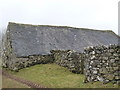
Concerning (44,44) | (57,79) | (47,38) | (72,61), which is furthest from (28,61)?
(57,79)

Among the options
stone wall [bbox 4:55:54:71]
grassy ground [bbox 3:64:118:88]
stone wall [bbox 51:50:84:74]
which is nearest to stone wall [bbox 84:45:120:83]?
grassy ground [bbox 3:64:118:88]

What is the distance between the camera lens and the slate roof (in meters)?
31.9

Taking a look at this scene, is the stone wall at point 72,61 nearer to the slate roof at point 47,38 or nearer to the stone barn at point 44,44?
the stone barn at point 44,44

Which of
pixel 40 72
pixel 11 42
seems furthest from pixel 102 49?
pixel 11 42

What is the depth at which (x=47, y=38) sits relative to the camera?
35.8 metres

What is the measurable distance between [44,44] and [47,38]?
206cm

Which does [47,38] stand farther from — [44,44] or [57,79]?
[57,79]

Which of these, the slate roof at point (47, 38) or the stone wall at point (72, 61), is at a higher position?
the slate roof at point (47, 38)

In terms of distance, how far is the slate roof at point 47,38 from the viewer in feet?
105

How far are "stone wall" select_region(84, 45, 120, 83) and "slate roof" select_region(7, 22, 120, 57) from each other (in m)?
13.2

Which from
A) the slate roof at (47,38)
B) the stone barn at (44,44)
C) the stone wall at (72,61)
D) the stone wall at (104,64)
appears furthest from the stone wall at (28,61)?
the stone wall at (104,64)

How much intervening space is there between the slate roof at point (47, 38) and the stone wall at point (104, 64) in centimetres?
1318

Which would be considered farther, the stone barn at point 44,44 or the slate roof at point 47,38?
the slate roof at point 47,38

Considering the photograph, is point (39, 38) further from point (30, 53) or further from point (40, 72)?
point (40, 72)
